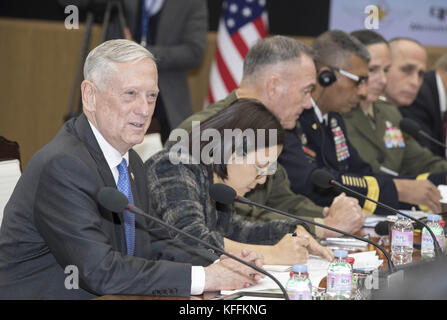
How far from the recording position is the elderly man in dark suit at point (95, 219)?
183 cm

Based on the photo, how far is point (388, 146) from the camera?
165 inches

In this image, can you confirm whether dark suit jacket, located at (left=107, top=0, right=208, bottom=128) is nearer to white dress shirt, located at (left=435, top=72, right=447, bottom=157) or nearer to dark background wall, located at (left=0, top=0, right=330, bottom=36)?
dark background wall, located at (left=0, top=0, right=330, bottom=36)

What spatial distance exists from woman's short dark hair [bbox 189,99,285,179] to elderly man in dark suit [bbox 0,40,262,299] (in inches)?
15.1

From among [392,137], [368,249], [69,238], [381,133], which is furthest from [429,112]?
[69,238]

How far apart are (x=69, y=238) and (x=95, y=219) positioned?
88 millimetres

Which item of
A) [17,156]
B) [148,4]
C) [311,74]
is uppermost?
[148,4]

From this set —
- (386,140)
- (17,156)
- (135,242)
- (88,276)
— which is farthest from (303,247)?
(386,140)

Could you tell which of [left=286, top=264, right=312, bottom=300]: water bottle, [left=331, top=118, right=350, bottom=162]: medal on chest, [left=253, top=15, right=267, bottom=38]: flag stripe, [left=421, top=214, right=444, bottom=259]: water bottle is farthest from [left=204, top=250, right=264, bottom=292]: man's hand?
[left=253, top=15, right=267, bottom=38]: flag stripe

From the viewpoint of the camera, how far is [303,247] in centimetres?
233

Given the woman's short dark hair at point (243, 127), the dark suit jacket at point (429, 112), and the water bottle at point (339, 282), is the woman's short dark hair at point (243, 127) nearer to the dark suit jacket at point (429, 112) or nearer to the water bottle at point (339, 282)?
the water bottle at point (339, 282)

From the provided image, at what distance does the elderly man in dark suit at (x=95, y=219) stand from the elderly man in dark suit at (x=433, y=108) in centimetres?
322

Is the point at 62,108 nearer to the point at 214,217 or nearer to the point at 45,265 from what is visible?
the point at 214,217

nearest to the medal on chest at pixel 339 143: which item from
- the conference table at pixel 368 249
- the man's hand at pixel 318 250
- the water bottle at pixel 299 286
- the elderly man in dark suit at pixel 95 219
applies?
the conference table at pixel 368 249
